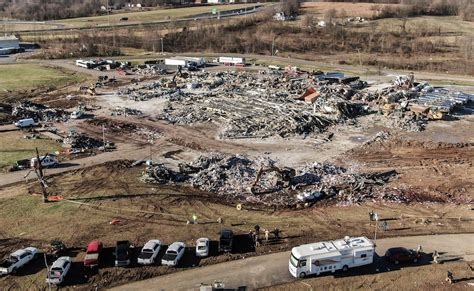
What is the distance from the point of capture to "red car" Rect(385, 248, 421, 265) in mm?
32531

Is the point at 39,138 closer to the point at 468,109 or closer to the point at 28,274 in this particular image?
the point at 28,274

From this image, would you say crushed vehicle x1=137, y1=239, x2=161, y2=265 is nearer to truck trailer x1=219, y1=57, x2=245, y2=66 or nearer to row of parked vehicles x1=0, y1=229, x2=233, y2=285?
row of parked vehicles x1=0, y1=229, x2=233, y2=285

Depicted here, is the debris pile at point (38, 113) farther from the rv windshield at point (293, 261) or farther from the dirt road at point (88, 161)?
the rv windshield at point (293, 261)

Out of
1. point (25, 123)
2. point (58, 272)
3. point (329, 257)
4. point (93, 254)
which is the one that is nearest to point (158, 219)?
point (93, 254)

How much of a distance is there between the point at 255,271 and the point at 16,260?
16922 millimetres

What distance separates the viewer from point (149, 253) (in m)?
32.8

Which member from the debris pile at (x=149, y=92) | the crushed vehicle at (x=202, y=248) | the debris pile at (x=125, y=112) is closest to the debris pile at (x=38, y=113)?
the debris pile at (x=125, y=112)

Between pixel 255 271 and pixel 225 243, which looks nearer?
pixel 255 271

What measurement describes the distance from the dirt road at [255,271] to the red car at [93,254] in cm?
306

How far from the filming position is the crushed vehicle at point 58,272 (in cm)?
3023

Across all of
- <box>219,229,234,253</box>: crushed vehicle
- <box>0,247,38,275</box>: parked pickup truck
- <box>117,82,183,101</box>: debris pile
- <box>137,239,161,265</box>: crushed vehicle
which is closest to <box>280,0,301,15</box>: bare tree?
<box>117,82,183,101</box>: debris pile

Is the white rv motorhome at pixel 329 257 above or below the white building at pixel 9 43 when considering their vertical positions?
below

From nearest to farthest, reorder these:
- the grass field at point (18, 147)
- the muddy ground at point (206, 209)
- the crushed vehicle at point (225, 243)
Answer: the crushed vehicle at point (225, 243)
the muddy ground at point (206, 209)
the grass field at point (18, 147)

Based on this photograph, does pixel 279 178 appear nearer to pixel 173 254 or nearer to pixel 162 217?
pixel 162 217
